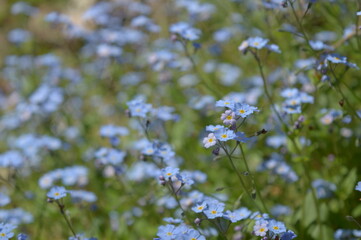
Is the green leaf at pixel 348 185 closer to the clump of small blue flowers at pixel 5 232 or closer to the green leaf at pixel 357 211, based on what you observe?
the green leaf at pixel 357 211

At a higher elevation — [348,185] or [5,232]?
[348,185]

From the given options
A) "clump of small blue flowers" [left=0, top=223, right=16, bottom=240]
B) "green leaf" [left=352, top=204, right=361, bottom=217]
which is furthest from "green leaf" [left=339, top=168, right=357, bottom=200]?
"clump of small blue flowers" [left=0, top=223, right=16, bottom=240]

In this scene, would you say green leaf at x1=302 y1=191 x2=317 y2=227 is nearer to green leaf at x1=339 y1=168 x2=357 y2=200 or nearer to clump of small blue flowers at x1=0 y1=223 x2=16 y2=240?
green leaf at x1=339 y1=168 x2=357 y2=200

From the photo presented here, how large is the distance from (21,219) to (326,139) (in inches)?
112

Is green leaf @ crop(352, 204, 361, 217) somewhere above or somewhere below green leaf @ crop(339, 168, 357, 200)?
below

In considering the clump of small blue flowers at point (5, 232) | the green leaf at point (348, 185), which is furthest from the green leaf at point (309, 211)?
the clump of small blue flowers at point (5, 232)

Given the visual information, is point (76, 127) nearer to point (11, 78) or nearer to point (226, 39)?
point (11, 78)

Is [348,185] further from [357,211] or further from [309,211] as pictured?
[309,211]

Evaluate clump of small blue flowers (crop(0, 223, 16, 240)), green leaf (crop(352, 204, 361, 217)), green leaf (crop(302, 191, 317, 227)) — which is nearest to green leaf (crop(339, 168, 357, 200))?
green leaf (crop(352, 204, 361, 217))

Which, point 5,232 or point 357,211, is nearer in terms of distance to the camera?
point 5,232

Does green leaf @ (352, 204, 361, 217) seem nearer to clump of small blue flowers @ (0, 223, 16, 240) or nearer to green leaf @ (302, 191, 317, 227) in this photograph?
green leaf @ (302, 191, 317, 227)

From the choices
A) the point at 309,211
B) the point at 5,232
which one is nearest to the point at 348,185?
the point at 309,211

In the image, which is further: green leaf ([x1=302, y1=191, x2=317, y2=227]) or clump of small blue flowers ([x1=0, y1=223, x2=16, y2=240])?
green leaf ([x1=302, y1=191, x2=317, y2=227])

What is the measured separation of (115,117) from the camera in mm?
6578
